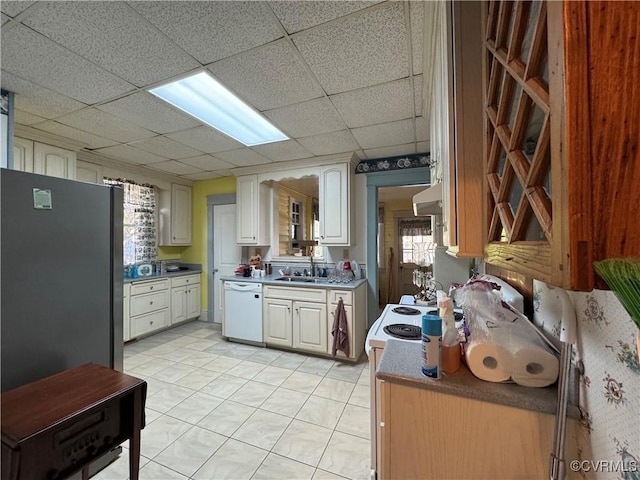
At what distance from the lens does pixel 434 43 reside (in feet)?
4.11

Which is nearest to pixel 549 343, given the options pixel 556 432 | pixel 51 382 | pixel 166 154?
pixel 556 432

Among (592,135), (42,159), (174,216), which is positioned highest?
(42,159)

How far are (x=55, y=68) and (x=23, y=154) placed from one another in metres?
1.33

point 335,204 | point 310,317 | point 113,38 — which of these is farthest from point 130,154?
point 310,317

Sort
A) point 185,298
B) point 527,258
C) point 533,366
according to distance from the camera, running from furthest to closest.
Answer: point 185,298 → point 533,366 → point 527,258

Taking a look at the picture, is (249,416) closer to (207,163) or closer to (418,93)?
Result: (418,93)

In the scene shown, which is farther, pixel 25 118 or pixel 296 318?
pixel 296 318

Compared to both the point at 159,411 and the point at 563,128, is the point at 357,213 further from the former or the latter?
the point at 563,128

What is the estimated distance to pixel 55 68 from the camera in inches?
60.7

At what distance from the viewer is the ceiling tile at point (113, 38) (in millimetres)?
1177

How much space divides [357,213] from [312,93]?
1838 millimetres

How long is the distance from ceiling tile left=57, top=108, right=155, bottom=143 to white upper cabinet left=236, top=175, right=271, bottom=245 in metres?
1.32

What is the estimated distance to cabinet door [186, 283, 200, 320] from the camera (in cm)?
411

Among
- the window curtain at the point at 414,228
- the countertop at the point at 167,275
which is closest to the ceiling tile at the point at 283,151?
the countertop at the point at 167,275
